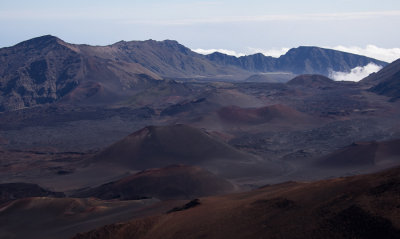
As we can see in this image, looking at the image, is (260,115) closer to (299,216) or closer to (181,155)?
(181,155)

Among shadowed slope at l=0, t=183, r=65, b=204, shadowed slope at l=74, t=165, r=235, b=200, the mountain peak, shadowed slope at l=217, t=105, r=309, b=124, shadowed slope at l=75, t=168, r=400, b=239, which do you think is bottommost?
shadowed slope at l=0, t=183, r=65, b=204

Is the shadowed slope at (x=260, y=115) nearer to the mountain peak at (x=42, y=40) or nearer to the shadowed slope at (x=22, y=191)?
the shadowed slope at (x=22, y=191)

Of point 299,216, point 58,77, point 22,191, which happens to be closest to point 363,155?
point 299,216

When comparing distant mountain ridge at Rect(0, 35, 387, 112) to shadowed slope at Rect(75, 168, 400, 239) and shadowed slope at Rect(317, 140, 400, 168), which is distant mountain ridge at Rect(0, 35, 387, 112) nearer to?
shadowed slope at Rect(317, 140, 400, 168)

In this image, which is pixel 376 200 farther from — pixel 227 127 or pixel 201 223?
pixel 227 127

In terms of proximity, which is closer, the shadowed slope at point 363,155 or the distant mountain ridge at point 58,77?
the shadowed slope at point 363,155

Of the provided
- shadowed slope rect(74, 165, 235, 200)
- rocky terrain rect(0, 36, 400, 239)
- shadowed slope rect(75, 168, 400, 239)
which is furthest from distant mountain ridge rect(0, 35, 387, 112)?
shadowed slope rect(75, 168, 400, 239)

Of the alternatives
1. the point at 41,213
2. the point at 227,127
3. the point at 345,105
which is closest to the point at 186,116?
the point at 227,127

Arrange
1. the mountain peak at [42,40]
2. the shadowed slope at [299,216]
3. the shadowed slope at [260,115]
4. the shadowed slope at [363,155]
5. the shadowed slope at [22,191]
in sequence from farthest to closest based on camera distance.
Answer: the mountain peak at [42,40] → the shadowed slope at [260,115] → the shadowed slope at [363,155] → the shadowed slope at [22,191] → the shadowed slope at [299,216]

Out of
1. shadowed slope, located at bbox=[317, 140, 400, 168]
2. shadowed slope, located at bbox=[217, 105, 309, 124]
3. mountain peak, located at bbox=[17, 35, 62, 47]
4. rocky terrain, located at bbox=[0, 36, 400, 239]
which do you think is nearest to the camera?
rocky terrain, located at bbox=[0, 36, 400, 239]

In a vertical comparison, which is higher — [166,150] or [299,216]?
[299,216]

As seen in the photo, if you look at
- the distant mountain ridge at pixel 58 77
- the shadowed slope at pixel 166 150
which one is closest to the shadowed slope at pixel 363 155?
the shadowed slope at pixel 166 150
